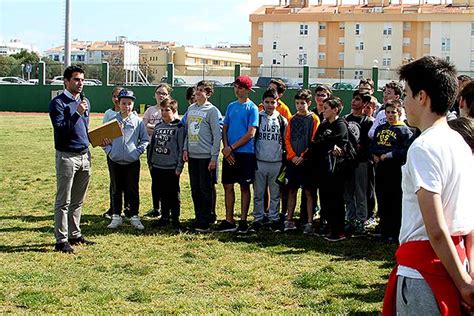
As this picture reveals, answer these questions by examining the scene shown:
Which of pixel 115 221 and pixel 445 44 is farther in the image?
pixel 445 44

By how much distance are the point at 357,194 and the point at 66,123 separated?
389cm

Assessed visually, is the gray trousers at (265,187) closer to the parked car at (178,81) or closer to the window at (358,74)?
the parked car at (178,81)

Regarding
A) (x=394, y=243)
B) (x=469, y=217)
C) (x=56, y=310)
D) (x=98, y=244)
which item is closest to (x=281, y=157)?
(x=394, y=243)

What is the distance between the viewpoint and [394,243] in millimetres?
8609

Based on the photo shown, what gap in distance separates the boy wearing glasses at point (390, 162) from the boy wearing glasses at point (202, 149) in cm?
200

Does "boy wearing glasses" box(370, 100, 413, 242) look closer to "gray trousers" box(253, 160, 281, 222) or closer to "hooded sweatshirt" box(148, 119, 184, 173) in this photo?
"gray trousers" box(253, 160, 281, 222)

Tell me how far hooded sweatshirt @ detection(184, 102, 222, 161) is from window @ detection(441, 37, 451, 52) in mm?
84240

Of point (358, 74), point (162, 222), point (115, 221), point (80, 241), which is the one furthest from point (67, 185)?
point (358, 74)

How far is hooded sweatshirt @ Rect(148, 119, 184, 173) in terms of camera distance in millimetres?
9516

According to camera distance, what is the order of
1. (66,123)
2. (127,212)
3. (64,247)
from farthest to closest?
1. (127,212)
2. (64,247)
3. (66,123)

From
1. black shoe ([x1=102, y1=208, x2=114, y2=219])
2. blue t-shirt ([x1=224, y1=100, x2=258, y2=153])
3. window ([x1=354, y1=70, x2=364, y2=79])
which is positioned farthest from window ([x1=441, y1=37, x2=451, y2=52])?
blue t-shirt ([x1=224, y1=100, x2=258, y2=153])

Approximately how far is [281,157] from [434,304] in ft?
21.5

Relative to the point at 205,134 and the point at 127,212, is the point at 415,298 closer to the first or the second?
the point at 205,134

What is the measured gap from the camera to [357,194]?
31.2 feet
